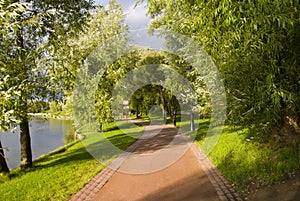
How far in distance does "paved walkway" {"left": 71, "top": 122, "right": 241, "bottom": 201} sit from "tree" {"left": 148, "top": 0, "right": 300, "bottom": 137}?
2.01 m

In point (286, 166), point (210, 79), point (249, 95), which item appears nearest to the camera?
point (249, 95)

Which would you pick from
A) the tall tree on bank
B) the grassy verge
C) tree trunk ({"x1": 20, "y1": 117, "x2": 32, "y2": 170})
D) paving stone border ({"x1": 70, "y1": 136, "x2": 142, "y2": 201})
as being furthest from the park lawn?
the grassy verge

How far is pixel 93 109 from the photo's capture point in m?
18.7

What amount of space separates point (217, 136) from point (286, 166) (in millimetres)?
6253

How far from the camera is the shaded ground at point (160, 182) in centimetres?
684

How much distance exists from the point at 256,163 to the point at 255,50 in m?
3.83

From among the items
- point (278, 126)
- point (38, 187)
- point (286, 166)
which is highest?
point (278, 126)

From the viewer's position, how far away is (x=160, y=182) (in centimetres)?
790

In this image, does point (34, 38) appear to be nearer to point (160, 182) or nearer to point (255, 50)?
point (160, 182)

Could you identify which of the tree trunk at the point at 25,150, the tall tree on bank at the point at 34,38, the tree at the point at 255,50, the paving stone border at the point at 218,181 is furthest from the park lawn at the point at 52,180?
the tree at the point at 255,50

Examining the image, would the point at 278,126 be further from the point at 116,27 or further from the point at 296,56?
the point at 116,27

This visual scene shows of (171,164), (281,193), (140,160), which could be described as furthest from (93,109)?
(281,193)

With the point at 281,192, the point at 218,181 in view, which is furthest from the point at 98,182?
the point at 281,192

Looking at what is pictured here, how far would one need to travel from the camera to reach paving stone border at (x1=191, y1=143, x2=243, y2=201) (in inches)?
254
